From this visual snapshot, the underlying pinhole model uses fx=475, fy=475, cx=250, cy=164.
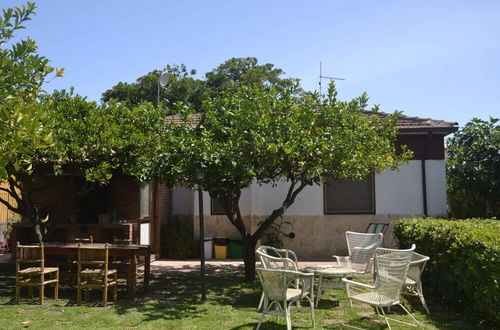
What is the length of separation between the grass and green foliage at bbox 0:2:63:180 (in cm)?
351

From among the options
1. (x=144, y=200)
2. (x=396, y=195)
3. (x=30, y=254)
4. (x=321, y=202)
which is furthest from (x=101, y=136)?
(x=396, y=195)

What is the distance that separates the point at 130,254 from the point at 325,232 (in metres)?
7.07

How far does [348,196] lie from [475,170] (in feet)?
11.7

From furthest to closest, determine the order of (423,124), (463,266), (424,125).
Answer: (423,124) → (424,125) → (463,266)

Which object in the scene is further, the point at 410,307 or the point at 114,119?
the point at 114,119

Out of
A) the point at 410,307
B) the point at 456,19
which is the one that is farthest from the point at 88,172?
the point at 456,19

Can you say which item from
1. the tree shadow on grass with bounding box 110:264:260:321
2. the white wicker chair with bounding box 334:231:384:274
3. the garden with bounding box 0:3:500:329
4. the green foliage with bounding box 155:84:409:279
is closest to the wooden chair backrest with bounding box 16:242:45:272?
the garden with bounding box 0:3:500:329

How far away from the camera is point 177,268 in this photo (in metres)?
12.1

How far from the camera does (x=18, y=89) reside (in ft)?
14.0

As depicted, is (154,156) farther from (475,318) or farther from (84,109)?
(475,318)

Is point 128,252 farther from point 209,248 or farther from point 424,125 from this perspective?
point 424,125

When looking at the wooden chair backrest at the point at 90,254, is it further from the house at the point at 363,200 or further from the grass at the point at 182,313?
the house at the point at 363,200

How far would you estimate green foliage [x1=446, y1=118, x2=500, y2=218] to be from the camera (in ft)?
43.1

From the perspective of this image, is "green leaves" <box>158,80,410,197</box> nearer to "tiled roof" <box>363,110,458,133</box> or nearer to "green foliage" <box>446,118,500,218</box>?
"tiled roof" <box>363,110,458,133</box>
